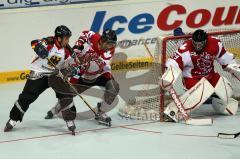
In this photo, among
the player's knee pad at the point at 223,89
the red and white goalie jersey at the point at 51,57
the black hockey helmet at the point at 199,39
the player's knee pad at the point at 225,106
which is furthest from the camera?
the player's knee pad at the point at 225,106

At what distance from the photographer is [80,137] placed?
4953mm

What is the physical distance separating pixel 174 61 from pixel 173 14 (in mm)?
1944

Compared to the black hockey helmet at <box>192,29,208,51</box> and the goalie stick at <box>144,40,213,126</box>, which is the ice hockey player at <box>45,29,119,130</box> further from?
the black hockey helmet at <box>192,29,208,51</box>

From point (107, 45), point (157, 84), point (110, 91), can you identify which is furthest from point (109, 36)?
point (157, 84)

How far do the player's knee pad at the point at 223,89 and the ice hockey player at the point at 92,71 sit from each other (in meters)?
0.95

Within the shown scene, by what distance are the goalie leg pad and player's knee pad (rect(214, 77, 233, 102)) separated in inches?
3.9

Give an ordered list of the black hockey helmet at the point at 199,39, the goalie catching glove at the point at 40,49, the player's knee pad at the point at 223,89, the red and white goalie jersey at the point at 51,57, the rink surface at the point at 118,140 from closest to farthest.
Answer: the rink surface at the point at 118,140
the goalie catching glove at the point at 40,49
the red and white goalie jersey at the point at 51,57
the black hockey helmet at the point at 199,39
the player's knee pad at the point at 223,89

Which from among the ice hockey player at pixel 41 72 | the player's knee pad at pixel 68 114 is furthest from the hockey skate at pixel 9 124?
the player's knee pad at pixel 68 114

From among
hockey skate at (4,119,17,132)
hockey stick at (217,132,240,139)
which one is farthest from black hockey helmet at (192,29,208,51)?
hockey skate at (4,119,17,132)

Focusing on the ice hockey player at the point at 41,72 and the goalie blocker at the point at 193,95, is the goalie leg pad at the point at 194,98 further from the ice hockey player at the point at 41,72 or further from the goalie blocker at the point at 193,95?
the ice hockey player at the point at 41,72

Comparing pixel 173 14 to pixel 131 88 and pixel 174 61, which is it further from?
pixel 174 61

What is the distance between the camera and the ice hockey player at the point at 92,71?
507cm

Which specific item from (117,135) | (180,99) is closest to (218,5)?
(180,99)

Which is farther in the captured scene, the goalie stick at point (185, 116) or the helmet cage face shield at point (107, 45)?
the goalie stick at point (185, 116)
